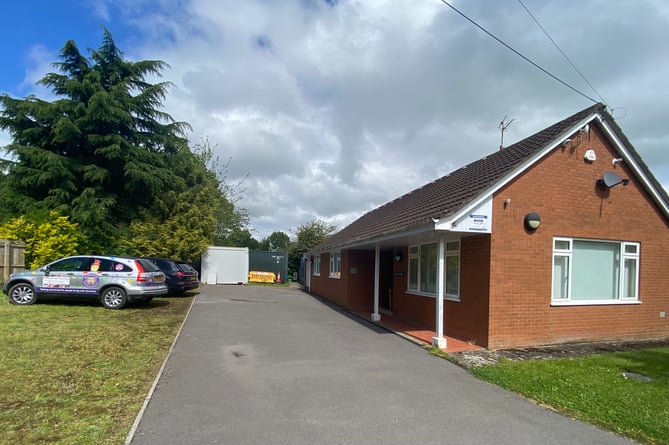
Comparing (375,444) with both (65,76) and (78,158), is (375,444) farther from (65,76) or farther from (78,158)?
(65,76)

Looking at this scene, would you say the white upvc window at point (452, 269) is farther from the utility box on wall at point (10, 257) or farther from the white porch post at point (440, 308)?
the utility box on wall at point (10, 257)

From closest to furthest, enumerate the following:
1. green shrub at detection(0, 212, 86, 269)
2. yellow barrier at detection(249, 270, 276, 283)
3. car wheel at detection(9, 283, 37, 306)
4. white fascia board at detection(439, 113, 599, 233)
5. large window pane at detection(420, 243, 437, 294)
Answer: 1. white fascia board at detection(439, 113, 599, 233)
2. large window pane at detection(420, 243, 437, 294)
3. car wheel at detection(9, 283, 37, 306)
4. green shrub at detection(0, 212, 86, 269)
5. yellow barrier at detection(249, 270, 276, 283)

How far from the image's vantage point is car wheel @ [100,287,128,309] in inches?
512

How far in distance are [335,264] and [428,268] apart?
8263 millimetres

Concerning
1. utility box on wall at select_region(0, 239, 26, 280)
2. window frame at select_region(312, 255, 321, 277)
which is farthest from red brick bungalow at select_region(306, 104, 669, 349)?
utility box on wall at select_region(0, 239, 26, 280)

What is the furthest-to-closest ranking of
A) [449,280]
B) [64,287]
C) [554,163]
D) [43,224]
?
1. [43,224]
2. [64,287]
3. [449,280]
4. [554,163]

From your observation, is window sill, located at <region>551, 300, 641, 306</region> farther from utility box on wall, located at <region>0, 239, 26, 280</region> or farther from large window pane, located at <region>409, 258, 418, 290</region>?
utility box on wall, located at <region>0, 239, 26, 280</region>

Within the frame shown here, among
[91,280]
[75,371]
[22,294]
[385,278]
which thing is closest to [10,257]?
[22,294]

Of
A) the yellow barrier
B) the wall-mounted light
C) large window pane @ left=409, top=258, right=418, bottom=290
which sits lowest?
the yellow barrier

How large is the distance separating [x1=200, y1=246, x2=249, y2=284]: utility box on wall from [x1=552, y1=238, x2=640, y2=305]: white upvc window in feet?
77.9

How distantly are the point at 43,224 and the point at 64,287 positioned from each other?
25.2ft

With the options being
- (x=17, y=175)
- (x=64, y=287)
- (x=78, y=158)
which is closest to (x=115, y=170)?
(x=78, y=158)

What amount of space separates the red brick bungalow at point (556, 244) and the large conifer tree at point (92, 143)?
1924 centimetres

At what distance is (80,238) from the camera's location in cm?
2050
